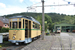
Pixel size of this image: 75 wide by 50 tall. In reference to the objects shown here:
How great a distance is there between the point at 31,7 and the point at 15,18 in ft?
12.3

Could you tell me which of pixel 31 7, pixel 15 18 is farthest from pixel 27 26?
pixel 31 7

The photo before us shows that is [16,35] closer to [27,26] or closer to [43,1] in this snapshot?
[27,26]

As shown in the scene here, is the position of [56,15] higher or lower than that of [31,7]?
higher

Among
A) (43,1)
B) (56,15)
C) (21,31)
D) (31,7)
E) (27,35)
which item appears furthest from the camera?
(56,15)

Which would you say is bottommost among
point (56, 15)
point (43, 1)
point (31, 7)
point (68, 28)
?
point (68, 28)

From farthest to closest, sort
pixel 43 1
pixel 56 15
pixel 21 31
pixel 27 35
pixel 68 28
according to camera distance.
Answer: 1. pixel 56 15
2. pixel 68 28
3. pixel 43 1
4. pixel 27 35
5. pixel 21 31

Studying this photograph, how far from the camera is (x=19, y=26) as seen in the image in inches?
→ 340

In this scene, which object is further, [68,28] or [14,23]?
[68,28]

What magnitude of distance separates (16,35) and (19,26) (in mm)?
941

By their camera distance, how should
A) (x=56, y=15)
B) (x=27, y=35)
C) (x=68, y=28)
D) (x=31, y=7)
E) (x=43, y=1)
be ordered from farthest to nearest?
1. (x=56, y=15)
2. (x=68, y=28)
3. (x=43, y=1)
4. (x=31, y=7)
5. (x=27, y=35)

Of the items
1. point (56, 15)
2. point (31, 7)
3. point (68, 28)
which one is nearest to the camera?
point (31, 7)

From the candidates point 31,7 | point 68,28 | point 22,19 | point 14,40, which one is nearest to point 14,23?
point 22,19

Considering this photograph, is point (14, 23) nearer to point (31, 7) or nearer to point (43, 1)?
point (31, 7)

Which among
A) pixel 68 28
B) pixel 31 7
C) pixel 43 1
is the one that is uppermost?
pixel 43 1
